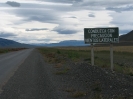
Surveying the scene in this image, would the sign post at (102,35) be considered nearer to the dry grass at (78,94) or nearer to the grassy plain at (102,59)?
the grassy plain at (102,59)

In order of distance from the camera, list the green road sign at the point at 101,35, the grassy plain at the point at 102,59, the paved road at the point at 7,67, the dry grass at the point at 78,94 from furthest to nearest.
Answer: the grassy plain at the point at 102,59 < the green road sign at the point at 101,35 < the paved road at the point at 7,67 < the dry grass at the point at 78,94

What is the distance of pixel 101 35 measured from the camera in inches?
715

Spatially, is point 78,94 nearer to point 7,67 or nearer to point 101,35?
point 101,35

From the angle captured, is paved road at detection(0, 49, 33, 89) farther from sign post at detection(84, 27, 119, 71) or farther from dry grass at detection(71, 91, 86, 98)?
sign post at detection(84, 27, 119, 71)

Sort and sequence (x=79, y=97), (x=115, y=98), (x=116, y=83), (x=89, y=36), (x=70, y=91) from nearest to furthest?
(x=115, y=98), (x=79, y=97), (x=70, y=91), (x=116, y=83), (x=89, y=36)

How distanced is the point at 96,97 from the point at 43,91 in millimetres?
2544

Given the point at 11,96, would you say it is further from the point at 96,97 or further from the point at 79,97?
the point at 96,97

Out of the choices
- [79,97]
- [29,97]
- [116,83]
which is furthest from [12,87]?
[116,83]

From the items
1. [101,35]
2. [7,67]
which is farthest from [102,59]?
[101,35]

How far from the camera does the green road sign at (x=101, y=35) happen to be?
17.8 meters

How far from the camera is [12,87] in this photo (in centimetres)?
1234

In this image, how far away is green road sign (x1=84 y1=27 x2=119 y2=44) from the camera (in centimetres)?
1775

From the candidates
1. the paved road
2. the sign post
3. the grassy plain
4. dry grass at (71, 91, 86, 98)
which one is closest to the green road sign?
the sign post

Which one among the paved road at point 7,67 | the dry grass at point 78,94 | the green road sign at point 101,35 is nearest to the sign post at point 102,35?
the green road sign at point 101,35
